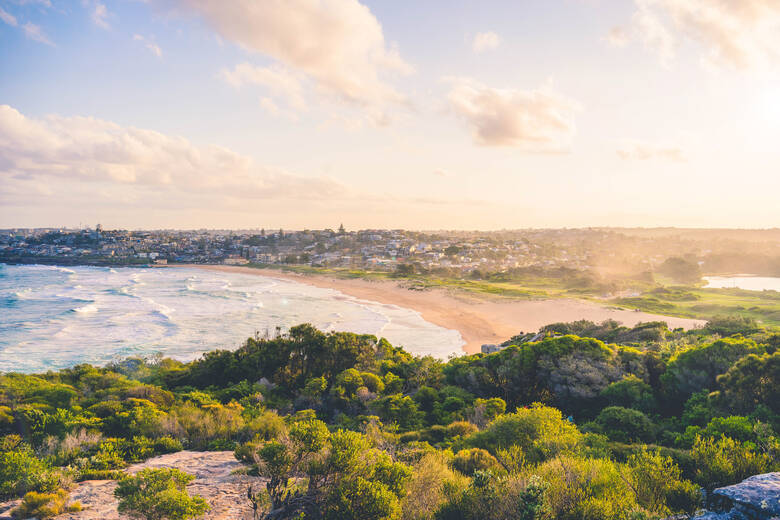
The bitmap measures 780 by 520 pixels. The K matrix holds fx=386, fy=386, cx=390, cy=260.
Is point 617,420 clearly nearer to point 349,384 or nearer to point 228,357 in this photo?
point 349,384

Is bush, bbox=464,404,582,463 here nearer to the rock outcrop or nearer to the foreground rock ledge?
the rock outcrop

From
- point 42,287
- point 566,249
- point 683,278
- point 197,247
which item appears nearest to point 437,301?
point 683,278

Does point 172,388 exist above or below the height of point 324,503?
below

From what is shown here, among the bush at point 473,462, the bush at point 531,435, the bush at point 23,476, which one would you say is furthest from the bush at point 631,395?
the bush at point 23,476

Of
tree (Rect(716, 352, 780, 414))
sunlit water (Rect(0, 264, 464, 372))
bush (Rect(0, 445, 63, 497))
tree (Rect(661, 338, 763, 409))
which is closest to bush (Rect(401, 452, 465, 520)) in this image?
bush (Rect(0, 445, 63, 497))

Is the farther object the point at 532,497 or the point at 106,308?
the point at 106,308

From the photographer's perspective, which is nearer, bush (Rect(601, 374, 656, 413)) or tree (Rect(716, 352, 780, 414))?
tree (Rect(716, 352, 780, 414))
